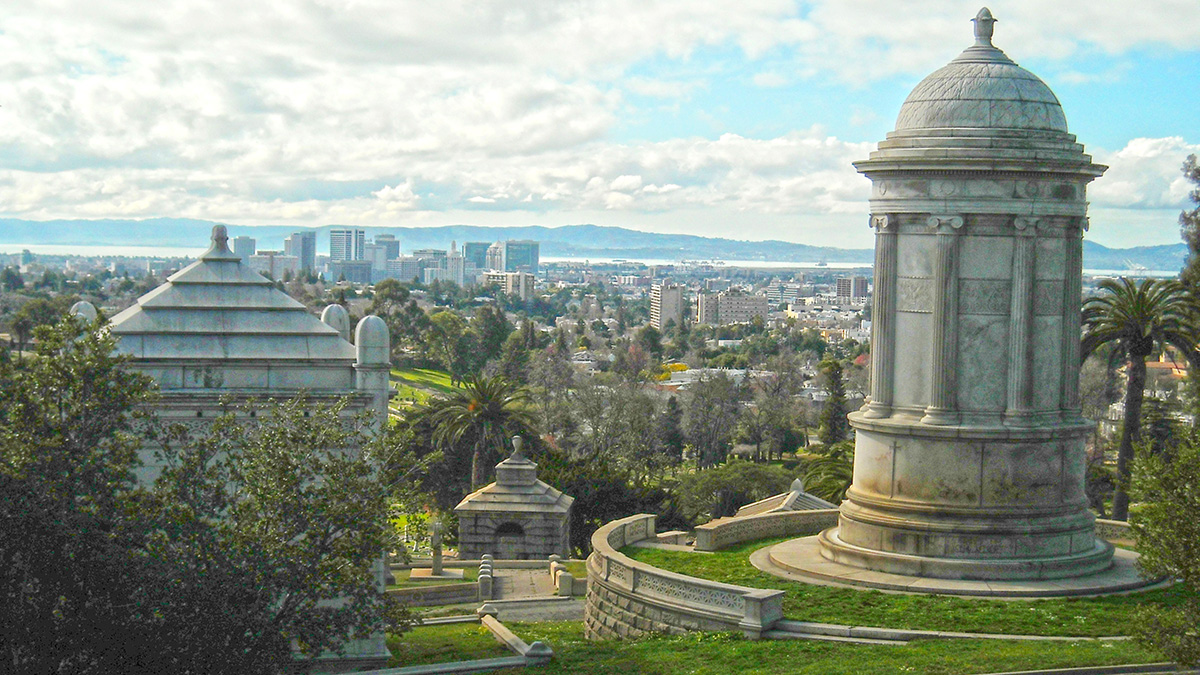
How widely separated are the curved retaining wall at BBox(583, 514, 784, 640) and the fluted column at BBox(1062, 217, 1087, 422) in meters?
6.07

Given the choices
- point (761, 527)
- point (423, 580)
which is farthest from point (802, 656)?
point (423, 580)

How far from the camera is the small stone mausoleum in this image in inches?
1436

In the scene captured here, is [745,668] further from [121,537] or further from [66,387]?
[66,387]

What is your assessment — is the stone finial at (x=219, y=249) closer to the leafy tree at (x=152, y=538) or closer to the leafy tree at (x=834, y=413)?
the leafy tree at (x=152, y=538)

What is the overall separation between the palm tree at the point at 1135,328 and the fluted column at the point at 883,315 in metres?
13.2

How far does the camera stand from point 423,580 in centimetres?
3180

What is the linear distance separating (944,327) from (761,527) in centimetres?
608

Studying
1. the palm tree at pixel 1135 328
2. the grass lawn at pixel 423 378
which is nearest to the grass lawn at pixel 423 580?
the palm tree at pixel 1135 328

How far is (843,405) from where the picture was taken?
74062mm

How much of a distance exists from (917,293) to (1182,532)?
703 cm

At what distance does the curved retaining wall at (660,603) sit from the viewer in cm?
1878

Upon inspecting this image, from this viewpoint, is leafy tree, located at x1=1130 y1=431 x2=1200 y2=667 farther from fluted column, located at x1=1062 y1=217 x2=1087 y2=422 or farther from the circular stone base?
fluted column, located at x1=1062 y1=217 x2=1087 y2=422

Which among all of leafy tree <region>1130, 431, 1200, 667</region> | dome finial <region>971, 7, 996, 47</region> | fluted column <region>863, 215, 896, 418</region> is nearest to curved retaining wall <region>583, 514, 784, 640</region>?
fluted column <region>863, 215, 896, 418</region>

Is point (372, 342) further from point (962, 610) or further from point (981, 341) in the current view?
point (981, 341)
